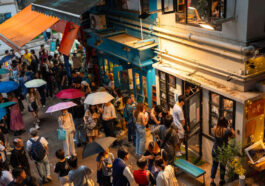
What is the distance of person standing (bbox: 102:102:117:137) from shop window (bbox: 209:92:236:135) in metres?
3.36

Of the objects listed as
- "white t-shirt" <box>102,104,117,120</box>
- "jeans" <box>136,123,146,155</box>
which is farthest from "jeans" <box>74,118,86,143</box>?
"jeans" <box>136,123,146,155</box>

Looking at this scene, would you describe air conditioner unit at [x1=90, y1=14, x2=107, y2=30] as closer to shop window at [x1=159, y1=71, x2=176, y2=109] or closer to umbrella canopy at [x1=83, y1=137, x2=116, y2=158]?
shop window at [x1=159, y1=71, x2=176, y2=109]

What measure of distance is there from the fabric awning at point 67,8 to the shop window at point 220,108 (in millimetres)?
4524

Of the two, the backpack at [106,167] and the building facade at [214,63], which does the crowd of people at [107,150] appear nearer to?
the backpack at [106,167]

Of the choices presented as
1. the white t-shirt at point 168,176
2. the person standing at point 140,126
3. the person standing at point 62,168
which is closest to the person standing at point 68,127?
the person standing at point 140,126

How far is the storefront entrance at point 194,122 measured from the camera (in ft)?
31.0

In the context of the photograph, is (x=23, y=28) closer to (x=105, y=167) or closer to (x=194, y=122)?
(x=194, y=122)

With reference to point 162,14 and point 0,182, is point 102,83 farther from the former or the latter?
point 0,182

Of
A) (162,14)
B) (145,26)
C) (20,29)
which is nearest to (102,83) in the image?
(20,29)

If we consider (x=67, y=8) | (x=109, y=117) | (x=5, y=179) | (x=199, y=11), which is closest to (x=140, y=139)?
(x=109, y=117)

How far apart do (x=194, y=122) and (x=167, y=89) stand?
1887 millimetres

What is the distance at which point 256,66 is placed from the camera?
26.3 feet

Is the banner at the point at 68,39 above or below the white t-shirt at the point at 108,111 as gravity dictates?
above

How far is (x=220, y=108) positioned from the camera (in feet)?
29.2
